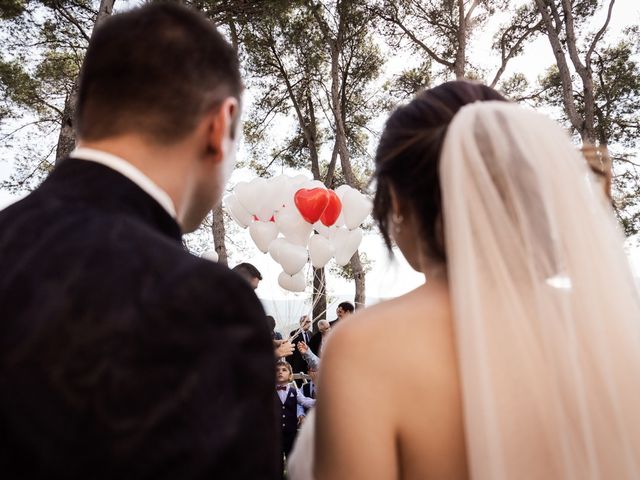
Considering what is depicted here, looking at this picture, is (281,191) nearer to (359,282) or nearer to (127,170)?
(127,170)

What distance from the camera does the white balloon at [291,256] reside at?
6984mm

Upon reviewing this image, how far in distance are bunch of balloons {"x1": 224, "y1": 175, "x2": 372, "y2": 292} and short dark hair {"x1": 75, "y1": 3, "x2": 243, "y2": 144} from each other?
5.56m

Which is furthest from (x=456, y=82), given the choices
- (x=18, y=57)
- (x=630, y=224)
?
(x=630, y=224)

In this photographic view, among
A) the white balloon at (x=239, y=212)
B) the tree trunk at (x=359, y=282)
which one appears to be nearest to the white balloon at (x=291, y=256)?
the white balloon at (x=239, y=212)

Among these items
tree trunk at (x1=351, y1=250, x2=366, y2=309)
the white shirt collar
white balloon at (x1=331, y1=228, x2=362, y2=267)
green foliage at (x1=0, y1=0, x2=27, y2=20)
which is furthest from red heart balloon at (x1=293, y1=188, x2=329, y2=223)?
green foliage at (x1=0, y1=0, x2=27, y2=20)

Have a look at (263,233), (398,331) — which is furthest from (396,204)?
(263,233)

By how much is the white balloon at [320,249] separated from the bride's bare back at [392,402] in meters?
6.20

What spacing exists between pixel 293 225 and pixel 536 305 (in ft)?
19.0

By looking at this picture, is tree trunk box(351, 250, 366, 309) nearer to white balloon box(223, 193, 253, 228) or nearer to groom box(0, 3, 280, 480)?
white balloon box(223, 193, 253, 228)

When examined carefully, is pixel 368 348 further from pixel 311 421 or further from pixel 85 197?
pixel 85 197

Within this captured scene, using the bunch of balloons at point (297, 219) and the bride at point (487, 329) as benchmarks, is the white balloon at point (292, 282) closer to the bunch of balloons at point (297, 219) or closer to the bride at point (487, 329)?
the bunch of balloons at point (297, 219)

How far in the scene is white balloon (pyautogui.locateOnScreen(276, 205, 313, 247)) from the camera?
6855 millimetres

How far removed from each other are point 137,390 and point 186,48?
2.34ft

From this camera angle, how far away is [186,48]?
1.07 m
